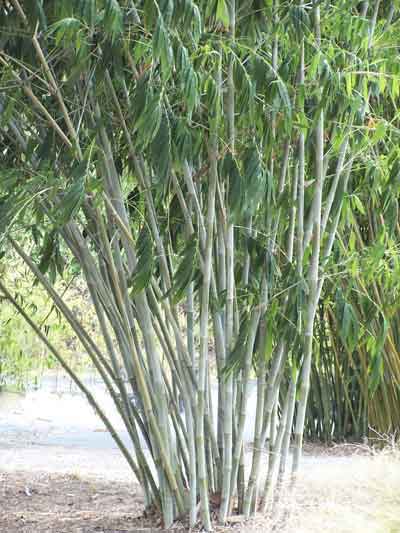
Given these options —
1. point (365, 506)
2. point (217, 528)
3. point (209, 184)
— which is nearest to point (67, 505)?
point (217, 528)

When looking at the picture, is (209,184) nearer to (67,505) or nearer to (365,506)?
(365,506)

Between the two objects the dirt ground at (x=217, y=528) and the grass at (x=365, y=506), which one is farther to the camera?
the dirt ground at (x=217, y=528)

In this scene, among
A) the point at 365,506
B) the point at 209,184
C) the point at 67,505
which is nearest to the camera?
the point at 365,506

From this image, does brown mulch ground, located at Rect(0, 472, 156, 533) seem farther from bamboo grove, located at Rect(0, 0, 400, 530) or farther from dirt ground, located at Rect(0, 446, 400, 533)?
bamboo grove, located at Rect(0, 0, 400, 530)

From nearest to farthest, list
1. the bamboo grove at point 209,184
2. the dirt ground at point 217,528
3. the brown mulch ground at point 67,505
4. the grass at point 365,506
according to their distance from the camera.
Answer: the grass at point 365,506, the dirt ground at point 217,528, the bamboo grove at point 209,184, the brown mulch ground at point 67,505

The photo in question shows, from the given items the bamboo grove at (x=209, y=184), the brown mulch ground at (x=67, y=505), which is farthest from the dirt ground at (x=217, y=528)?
the bamboo grove at (x=209, y=184)

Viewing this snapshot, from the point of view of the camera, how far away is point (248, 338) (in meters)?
2.65

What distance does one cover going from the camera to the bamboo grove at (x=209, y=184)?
2.43 meters

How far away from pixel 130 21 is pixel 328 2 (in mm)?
675

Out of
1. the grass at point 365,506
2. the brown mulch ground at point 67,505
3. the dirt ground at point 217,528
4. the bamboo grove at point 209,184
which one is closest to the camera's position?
the grass at point 365,506

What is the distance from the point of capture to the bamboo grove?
243cm

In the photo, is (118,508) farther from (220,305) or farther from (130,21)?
(130,21)

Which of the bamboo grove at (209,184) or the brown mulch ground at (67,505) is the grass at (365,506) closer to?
the bamboo grove at (209,184)

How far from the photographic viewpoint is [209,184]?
259 cm
